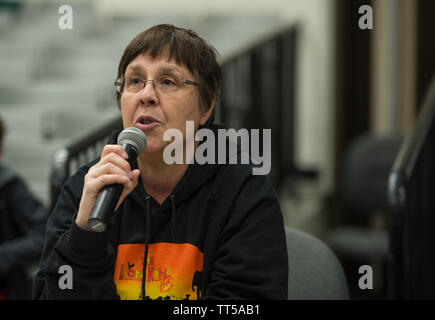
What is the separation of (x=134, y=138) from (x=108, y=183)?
0.14 meters

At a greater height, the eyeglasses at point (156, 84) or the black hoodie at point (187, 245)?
the eyeglasses at point (156, 84)

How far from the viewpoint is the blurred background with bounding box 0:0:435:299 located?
4148 millimetres

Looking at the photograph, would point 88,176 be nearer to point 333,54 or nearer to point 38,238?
point 38,238

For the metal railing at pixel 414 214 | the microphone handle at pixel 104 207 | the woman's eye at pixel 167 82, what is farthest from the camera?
the metal railing at pixel 414 214

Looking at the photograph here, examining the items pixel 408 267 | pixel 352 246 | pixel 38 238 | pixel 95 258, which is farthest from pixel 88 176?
pixel 352 246

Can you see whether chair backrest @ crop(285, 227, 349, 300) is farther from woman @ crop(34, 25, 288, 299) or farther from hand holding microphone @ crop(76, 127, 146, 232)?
hand holding microphone @ crop(76, 127, 146, 232)

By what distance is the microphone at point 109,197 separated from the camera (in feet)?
3.58

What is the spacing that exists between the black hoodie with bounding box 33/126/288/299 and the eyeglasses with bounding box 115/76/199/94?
20 centimetres
